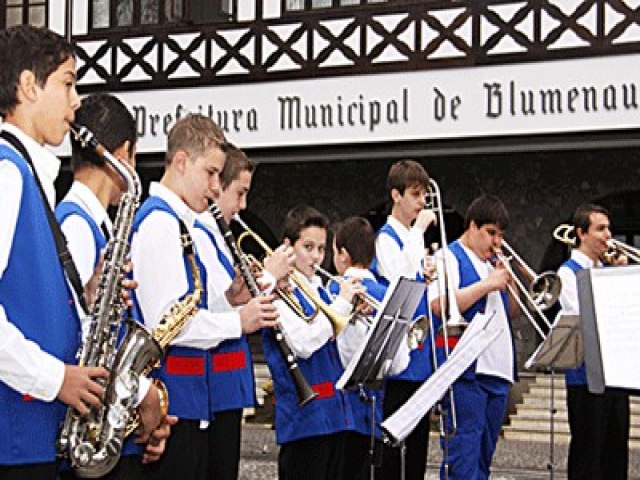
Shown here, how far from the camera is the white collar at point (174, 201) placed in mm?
5285

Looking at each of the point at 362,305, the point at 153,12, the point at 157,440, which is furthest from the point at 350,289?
the point at 153,12

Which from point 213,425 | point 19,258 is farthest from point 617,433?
point 19,258

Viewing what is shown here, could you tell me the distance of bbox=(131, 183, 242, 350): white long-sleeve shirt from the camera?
4.98 m

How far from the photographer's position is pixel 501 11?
52.4 ft

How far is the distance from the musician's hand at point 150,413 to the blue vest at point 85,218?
18.5 inches

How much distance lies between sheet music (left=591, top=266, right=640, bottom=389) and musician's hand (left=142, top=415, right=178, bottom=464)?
158 cm

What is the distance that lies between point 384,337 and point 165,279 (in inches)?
72.3

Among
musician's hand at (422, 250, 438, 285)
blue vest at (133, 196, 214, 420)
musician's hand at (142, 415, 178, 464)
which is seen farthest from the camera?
musician's hand at (422, 250, 438, 285)

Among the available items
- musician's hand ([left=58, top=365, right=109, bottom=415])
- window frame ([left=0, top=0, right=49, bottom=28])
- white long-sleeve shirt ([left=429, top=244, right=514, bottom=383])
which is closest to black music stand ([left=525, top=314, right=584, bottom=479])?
white long-sleeve shirt ([left=429, top=244, right=514, bottom=383])

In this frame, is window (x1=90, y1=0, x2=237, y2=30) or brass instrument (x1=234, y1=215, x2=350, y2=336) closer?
brass instrument (x1=234, y1=215, x2=350, y2=336)

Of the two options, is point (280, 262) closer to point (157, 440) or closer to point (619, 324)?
point (157, 440)

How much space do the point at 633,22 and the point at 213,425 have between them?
1097cm

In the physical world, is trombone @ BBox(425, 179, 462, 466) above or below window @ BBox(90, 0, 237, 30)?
below

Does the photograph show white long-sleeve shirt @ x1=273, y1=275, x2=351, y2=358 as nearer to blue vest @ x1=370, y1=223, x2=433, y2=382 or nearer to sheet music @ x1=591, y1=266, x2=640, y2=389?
blue vest @ x1=370, y1=223, x2=433, y2=382
